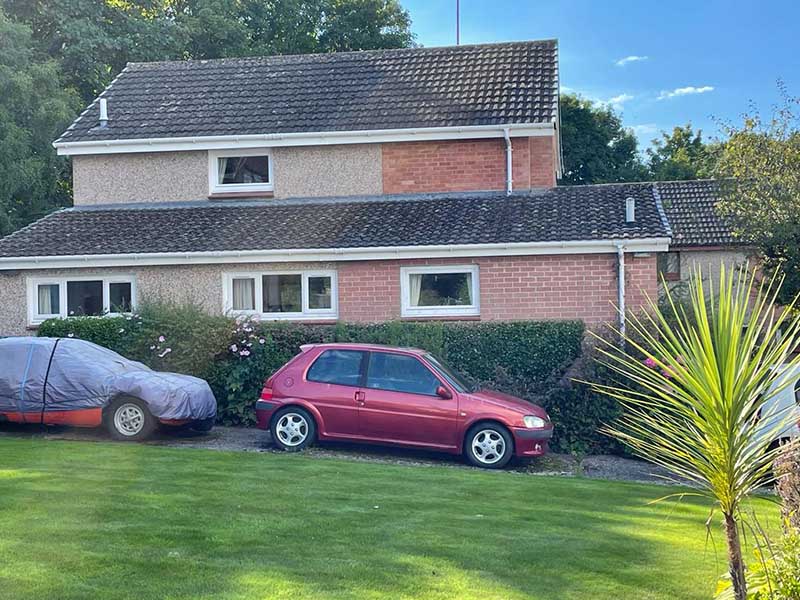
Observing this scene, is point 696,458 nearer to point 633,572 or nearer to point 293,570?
point 633,572

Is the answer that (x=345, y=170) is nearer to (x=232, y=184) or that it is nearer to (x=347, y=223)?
(x=347, y=223)

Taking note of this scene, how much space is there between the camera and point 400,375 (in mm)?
13016

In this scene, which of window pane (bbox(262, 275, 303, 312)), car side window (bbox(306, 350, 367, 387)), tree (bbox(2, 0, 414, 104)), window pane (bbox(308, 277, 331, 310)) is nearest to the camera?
car side window (bbox(306, 350, 367, 387))

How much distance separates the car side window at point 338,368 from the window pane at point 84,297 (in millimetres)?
7136

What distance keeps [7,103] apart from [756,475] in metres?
25.6

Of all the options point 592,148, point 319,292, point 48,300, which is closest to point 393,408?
point 319,292

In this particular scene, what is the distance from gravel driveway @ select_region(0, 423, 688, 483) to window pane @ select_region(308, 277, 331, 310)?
12.5 feet

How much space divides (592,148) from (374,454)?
38816mm

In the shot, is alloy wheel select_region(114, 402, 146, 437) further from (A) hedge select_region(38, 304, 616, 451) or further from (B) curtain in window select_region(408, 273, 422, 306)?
(B) curtain in window select_region(408, 273, 422, 306)

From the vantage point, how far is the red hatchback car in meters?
12.6

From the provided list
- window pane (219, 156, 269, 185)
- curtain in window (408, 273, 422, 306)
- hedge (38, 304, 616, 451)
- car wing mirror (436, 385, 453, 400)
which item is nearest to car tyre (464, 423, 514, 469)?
car wing mirror (436, 385, 453, 400)

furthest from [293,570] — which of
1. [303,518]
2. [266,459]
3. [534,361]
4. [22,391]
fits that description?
[534,361]

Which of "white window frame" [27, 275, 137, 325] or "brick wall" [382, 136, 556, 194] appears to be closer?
"white window frame" [27, 275, 137, 325]

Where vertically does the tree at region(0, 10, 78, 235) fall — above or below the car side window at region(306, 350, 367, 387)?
above
